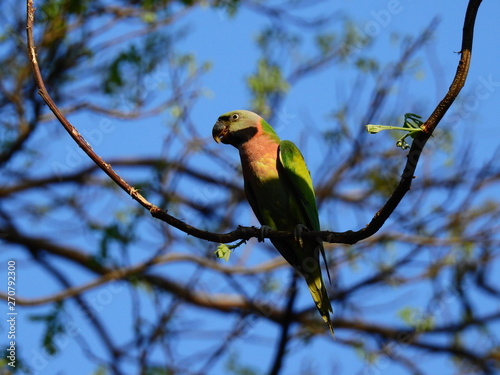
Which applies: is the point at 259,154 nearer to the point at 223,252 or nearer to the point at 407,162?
the point at 223,252

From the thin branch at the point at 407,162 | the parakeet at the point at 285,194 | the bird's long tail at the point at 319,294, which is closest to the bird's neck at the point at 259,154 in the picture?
the parakeet at the point at 285,194

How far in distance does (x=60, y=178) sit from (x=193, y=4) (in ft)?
11.7

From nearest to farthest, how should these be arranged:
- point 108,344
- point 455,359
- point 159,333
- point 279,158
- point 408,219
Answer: point 279,158, point 159,333, point 408,219, point 108,344, point 455,359

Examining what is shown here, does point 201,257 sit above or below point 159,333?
above

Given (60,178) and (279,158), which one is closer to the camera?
(279,158)

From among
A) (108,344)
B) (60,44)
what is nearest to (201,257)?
(108,344)

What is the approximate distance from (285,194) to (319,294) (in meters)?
0.95

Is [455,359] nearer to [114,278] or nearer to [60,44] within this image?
[114,278]

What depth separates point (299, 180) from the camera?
17.5ft

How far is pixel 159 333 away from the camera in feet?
24.8

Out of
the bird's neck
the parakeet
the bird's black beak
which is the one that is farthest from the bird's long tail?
the bird's black beak

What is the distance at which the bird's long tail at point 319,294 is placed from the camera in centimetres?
530

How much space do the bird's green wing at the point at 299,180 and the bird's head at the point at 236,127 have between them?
0.35 metres

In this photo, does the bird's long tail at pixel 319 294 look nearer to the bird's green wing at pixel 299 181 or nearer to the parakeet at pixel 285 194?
the parakeet at pixel 285 194
